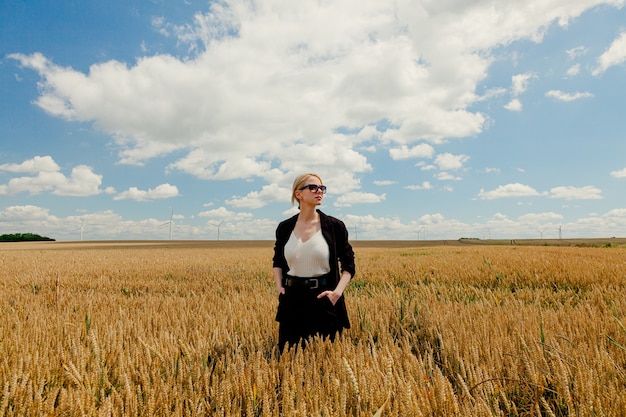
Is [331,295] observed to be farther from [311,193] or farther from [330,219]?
[311,193]

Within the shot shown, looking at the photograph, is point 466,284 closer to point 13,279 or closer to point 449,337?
point 449,337

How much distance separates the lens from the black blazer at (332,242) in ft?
12.8

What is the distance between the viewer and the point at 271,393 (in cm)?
271

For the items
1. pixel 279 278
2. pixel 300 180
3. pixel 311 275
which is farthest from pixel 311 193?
pixel 279 278

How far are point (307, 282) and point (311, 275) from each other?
0.09 m

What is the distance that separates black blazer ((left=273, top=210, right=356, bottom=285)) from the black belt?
15 centimetres

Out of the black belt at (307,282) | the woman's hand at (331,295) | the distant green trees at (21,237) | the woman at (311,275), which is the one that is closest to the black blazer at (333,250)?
Answer: the woman at (311,275)

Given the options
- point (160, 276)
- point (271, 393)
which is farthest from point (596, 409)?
point (160, 276)

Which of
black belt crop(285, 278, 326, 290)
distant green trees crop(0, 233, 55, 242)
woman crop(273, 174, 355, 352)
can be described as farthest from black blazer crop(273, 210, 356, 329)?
distant green trees crop(0, 233, 55, 242)

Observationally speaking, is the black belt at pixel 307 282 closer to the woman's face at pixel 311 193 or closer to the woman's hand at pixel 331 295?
the woman's hand at pixel 331 295

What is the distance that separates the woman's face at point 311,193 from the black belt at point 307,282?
738 mm

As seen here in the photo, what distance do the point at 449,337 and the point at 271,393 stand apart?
6.34 ft

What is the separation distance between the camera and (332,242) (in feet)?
12.8

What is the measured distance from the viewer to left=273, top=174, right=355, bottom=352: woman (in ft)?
12.4
